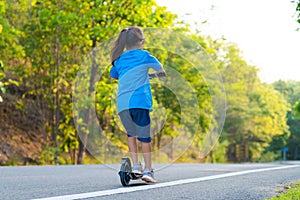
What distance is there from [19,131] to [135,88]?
44.9 feet

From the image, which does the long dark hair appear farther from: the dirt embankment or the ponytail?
the dirt embankment

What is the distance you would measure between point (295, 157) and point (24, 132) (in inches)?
2067

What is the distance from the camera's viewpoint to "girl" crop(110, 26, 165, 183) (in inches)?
177

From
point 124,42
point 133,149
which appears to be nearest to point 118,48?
point 124,42

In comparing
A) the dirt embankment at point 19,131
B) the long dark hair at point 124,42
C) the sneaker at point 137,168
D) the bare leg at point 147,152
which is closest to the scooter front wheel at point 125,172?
the sneaker at point 137,168

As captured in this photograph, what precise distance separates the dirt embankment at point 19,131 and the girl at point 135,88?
37.3ft

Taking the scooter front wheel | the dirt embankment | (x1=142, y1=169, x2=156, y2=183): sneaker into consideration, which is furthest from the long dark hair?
the dirt embankment

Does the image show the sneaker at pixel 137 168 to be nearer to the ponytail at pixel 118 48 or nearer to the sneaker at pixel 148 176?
the sneaker at pixel 148 176

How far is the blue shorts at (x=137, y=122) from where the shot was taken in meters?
4.50

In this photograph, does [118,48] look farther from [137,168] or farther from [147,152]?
[137,168]

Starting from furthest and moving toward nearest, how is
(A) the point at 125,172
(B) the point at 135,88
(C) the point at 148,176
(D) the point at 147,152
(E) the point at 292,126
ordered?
(E) the point at 292,126, (D) the point at 147,152, (C) the point at 148,176, (B) the point at 135,88, (A) the point at 125,172

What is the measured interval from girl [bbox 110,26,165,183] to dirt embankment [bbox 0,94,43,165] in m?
11.4

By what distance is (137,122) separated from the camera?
4.52 m

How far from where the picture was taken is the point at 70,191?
13.0ft
